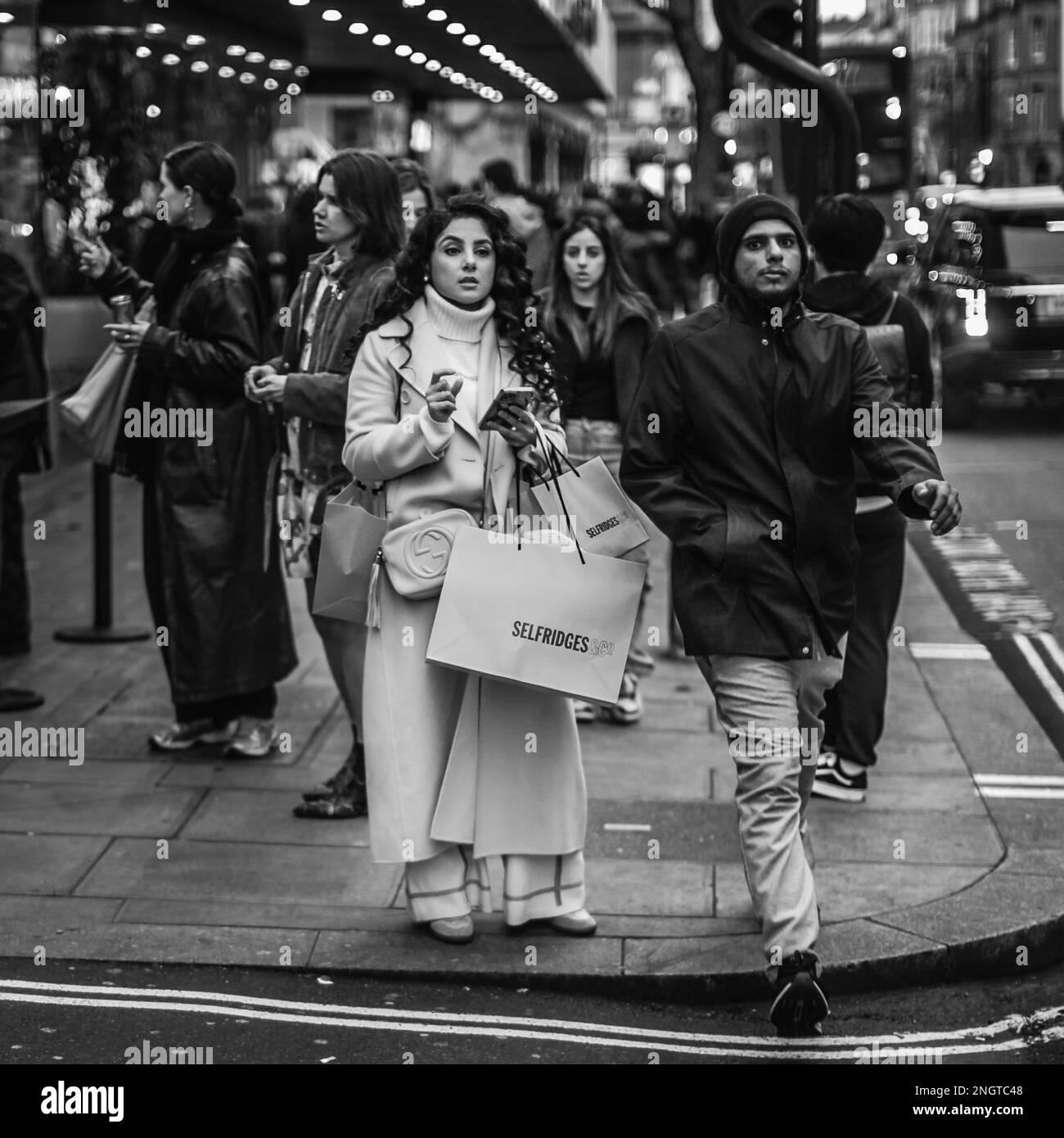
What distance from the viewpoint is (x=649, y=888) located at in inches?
210

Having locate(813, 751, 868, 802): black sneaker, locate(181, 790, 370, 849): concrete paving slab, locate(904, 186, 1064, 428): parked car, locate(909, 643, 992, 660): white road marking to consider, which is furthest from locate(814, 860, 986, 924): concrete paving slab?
locate(904, 186, 1064, 428): parked car

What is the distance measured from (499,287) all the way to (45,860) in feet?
7.09

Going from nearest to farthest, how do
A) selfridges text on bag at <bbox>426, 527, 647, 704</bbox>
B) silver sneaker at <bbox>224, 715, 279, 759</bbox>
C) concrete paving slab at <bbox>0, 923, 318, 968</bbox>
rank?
selfridges text on bag at <bbox>426, 527, 647, 704</bbox>
concrete paving slab at <bbox>0, 923, 318, 968</bbox>
silver sneaker at <bbox>224, 715, 279, 759</bbox>

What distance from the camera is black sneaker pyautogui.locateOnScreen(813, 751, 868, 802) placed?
612cm

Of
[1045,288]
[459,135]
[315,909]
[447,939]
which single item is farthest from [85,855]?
[459,135]

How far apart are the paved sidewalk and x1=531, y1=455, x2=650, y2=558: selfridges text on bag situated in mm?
1039

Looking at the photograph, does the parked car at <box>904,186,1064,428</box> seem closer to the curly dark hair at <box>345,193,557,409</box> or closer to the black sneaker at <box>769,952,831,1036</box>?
the curly dark hair at <box>345,193,557,409</box>

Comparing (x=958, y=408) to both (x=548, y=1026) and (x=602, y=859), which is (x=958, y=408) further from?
(x=548, y=1026)

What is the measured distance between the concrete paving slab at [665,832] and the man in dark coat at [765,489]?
45.3 inches

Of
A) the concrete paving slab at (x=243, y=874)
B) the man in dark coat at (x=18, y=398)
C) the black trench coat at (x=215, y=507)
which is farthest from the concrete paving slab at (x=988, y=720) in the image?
the man in dark coat at (x=18, y=398)

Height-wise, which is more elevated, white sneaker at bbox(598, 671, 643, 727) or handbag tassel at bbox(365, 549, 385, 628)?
handbag tassel at bbox(365, 549, 385, 628)

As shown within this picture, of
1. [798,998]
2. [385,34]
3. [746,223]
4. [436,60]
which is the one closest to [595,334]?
[746,223]

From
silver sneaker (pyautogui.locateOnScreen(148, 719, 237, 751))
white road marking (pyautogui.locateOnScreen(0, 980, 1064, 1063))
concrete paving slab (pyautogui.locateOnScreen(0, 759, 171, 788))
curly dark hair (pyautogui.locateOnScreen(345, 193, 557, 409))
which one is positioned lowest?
white road marking (pyautogui.locateOnScreen(0, 980, 1064, 1063))

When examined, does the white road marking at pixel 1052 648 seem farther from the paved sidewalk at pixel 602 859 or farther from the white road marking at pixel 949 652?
the paved sidewalk at pixel 602 859
